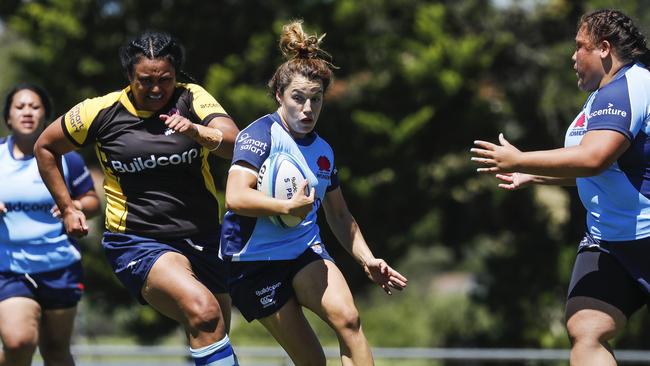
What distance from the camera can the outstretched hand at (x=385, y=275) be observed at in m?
5.47

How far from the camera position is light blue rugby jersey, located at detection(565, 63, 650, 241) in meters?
4.84

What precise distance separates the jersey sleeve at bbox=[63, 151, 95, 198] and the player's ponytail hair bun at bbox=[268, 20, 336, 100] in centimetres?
183

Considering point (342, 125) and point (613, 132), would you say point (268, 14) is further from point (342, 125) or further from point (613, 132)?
point (613, 132)

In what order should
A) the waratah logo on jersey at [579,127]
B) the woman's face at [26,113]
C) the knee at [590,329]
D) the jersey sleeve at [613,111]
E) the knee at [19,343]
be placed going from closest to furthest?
the jersey sleeve at [613,111] < the knee at [590,329] < the waratah logo on jersey at [579,127] < the knee at [19,343] < the woman's face at [26,113]

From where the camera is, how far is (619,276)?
5.06m

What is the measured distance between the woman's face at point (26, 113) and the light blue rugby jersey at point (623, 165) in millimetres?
3445

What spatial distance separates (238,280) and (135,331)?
12.6 metres

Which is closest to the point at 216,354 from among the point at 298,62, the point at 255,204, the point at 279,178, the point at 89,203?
the point at 255,204

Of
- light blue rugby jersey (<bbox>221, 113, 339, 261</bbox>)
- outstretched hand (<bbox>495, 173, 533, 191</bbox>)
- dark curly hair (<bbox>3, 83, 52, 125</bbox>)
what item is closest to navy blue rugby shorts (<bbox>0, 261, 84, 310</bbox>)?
dark curly hair (<bbox>3, 83, 52, 125</bbox>)

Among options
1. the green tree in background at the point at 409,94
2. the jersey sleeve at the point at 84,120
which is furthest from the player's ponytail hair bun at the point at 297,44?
the green tree in background at the point at 409,94

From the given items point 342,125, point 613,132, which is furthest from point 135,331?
point 613,132

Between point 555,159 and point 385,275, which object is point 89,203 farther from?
point 555,159

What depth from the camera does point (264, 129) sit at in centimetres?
536

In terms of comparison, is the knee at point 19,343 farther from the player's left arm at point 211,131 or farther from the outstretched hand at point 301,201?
the outstretched hand at point 301,201
